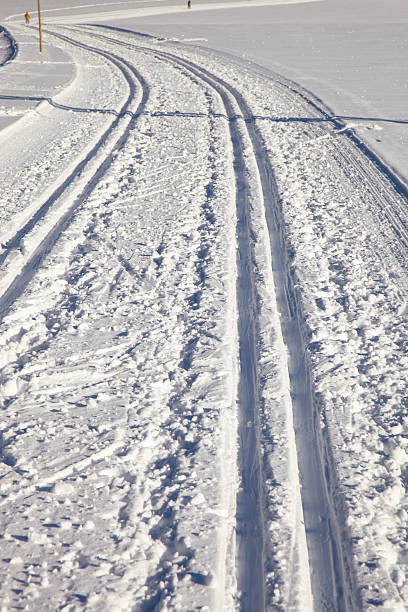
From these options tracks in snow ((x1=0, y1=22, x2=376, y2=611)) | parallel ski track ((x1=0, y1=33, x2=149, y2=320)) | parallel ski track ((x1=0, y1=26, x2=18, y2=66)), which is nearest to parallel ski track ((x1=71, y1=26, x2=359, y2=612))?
tracks in snow ((x1=0, y1=22, x2=376, y2=611))

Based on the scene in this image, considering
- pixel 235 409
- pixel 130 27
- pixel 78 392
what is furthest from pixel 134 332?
pixel 130 27

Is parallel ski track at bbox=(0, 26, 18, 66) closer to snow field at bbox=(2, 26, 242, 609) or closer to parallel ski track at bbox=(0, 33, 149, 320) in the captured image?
parallel ski track at bbox=(0, 33, 149, 320)

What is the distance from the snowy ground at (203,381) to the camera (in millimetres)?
2387

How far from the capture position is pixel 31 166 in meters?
7.30

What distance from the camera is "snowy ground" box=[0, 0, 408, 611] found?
239 centimetres

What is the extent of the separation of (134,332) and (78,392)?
2.40ft

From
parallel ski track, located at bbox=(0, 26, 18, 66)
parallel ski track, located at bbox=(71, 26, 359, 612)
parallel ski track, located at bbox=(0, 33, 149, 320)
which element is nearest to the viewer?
parallel ski track, located at bbox=(71, 26, 359, 612)

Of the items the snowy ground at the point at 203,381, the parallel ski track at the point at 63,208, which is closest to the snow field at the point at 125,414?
the snowy ground at the point at 203,381

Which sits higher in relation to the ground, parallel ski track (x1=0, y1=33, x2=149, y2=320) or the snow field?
parallel ski track (x1=0, y1=33, x2=149, y2=320)

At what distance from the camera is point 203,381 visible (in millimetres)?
3469

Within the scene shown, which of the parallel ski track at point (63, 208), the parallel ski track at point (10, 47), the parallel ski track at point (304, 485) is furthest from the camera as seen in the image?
the parallel ski track at point (10, 47)

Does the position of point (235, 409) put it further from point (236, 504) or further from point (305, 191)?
point (305, 191)

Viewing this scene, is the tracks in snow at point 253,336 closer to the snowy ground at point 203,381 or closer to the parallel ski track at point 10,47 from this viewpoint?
the snowy ground at point 203,381

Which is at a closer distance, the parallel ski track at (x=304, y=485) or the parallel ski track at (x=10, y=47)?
the parallel ski track at (x=304, y=485)
